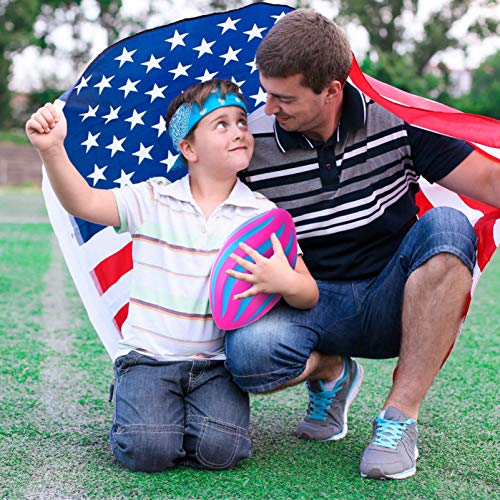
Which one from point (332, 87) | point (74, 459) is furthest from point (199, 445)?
point (332, 87)

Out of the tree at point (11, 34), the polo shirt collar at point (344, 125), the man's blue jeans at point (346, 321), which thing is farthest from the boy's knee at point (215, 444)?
the tree at point (11, 34)

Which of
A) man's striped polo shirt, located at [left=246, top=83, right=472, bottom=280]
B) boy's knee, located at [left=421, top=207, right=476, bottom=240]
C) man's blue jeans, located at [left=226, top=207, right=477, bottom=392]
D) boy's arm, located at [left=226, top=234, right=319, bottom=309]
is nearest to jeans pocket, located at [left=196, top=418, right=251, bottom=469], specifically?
man's blue jeans, located at [left=226, top=207, right=477, bottom=392]

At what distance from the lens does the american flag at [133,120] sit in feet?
9.30

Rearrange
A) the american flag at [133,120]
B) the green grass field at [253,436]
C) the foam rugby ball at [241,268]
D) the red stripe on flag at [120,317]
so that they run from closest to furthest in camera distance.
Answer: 1. the green grass field at [253,436]
2. the foam rugby ball at [241,268]
3. the american flag at [133,120]
4. the red stripe on flag at [120,317]

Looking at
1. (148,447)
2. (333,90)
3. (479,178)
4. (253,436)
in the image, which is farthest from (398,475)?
(333,90)

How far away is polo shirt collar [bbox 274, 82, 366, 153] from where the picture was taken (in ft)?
8.66

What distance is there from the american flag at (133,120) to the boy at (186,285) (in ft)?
0.86

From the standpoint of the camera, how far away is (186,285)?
2.52m

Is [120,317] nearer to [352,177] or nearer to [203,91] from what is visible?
[203,91]

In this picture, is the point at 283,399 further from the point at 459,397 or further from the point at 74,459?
the point at 74,459

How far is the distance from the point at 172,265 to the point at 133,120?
0.66 m

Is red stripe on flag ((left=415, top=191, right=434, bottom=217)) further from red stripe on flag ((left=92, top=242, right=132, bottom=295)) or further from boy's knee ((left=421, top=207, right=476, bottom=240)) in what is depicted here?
red stripe on flag ((left=92, top=242, right=132, bottom=295))

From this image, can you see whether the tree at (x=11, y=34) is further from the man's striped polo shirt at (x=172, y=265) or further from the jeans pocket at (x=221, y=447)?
the jeans pocket at (x=221, y=447)

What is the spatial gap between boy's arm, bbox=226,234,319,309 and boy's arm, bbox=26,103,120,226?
1.38 feet
